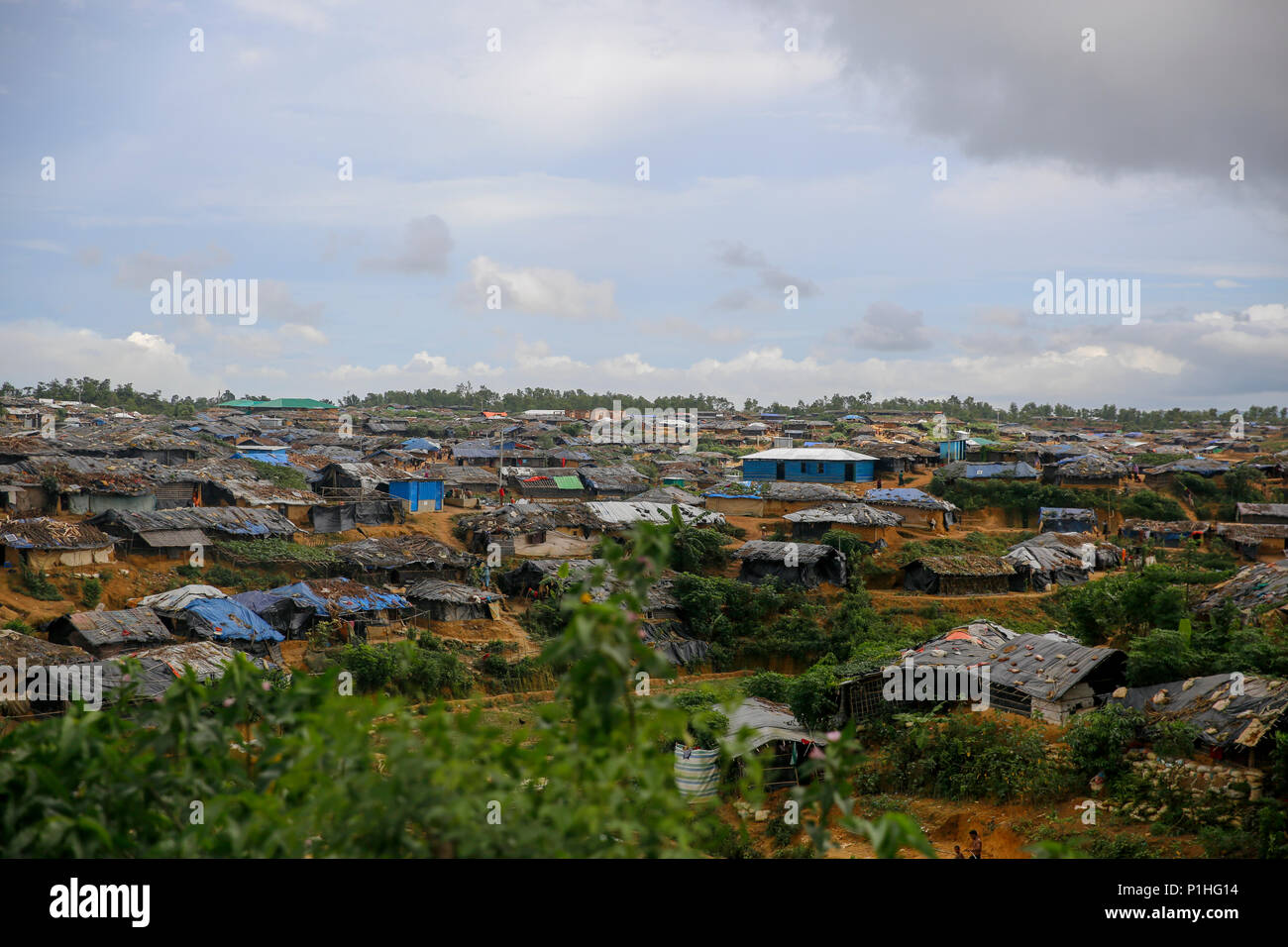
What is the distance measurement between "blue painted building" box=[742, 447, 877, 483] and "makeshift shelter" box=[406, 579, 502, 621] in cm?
1901

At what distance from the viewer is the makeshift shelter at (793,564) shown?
28.4 meters

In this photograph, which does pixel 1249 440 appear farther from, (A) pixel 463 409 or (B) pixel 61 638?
(B) pixel 61 638

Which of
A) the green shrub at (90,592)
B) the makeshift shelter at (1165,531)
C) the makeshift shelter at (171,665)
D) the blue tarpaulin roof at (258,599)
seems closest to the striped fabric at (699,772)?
the makeshift shelter at (171,665)

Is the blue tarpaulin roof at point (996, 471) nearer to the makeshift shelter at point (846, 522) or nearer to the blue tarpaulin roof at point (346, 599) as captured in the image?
the makeshift shelter at point (846, 522)

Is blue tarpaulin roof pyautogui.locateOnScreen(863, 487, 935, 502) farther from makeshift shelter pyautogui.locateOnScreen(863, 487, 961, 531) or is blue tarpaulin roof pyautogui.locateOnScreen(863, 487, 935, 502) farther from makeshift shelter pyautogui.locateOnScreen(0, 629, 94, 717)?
makeshift shelter pyautogui.locateOnScreen(0, 629, 94, 717)

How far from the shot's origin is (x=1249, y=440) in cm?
6638

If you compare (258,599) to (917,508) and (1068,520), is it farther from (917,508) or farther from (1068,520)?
(1068,520)

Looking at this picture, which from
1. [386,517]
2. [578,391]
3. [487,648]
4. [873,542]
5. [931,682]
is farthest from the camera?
[578,391]

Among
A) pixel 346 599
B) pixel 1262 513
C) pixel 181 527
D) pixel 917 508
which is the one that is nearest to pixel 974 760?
pixel 346 599

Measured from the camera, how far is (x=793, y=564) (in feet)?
92.7
